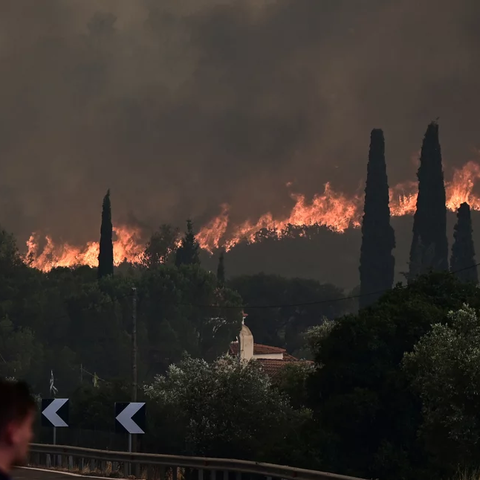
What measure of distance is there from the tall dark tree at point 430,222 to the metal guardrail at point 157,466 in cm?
11924

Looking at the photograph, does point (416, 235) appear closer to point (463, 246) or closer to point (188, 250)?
point (463, 246)

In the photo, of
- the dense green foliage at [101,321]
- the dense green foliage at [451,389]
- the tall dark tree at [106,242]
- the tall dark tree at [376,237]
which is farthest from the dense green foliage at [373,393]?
the tall dark tree at [376,237]

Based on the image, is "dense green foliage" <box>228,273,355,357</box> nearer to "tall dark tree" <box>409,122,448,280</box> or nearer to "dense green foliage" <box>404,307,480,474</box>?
"tall dark tree" <box>409,122,448,280</box>

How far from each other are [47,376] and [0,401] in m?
109

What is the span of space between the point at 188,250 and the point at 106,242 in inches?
1163

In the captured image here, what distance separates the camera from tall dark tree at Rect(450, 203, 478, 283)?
149 metres

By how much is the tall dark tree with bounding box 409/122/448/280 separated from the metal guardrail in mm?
119243

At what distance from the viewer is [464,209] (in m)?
158

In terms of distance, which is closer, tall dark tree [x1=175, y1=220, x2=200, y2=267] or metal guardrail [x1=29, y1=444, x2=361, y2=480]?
metal guardrail [x1=29, y1=444, x2=361, y2=480]

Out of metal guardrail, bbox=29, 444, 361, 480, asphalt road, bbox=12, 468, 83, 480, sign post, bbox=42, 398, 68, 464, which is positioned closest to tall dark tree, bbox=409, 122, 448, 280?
sign post, bbox=42, 398, 68, 464

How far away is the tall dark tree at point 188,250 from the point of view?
165000mm

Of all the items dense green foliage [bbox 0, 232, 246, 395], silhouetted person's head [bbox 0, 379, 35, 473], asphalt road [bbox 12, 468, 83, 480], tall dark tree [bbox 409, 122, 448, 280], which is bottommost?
asphalt road [bbox 12, 468, 83, 480]

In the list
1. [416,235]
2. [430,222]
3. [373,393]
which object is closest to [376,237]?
[416,235]

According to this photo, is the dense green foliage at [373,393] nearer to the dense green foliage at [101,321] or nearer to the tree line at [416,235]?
the dense green foliage at [101,321]
